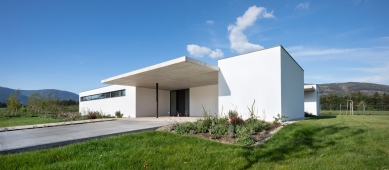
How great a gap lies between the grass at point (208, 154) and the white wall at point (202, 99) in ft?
35.4

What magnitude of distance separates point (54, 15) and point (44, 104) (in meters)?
20.1

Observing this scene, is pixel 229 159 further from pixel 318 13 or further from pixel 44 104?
pixel 44 104

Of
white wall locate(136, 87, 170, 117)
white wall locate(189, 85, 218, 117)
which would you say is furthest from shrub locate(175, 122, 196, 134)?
white wall locate(136, 87, 170, 117)

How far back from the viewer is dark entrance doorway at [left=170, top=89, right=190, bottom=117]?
1911 centimetres

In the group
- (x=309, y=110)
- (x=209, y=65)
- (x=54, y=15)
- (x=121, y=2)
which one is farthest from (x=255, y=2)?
(x=309, y=110)

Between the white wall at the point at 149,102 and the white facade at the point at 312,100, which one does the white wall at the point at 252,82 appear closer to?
the white wall at the point at 149,102

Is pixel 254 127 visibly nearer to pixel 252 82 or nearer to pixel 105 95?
pixel 252 82

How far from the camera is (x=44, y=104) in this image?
2428 cm

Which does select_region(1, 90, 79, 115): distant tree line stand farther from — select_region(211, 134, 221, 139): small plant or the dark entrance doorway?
select_region(211, 134, 221, 139): small plant

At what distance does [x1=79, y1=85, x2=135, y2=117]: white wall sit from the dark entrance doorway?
4245 mm

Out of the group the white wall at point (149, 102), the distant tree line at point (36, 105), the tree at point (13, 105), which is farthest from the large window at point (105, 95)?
the tree at point (13, 105)

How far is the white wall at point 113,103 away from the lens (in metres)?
18.0

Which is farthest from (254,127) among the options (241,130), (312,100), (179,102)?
(312,100)

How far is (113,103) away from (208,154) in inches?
710
